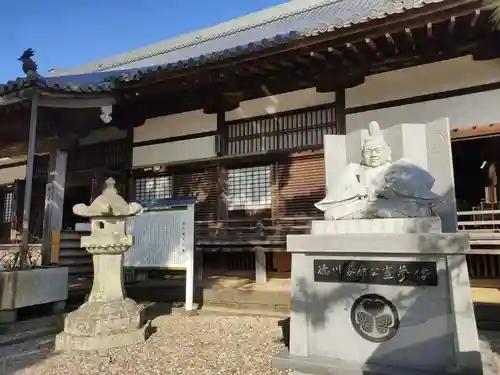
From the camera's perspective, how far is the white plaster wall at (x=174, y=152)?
9.36 meters

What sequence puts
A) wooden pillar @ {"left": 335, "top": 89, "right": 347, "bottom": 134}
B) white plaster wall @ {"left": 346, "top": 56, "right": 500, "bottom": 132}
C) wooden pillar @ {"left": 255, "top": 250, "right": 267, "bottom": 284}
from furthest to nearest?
1. wooden pillar @ {"left": 255, "top": 250, "right": 267, "bottom": 284}
2. wooden pillar @ {"left": 335, "top": 89, "right": 347, "bottom": 134}
3. white plaster wall @ {"left": 346, "top": 56, "right": 500, "bottom": 132}

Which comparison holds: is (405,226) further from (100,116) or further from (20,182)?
(20,182)

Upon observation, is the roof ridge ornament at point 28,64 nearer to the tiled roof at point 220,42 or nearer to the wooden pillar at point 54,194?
the tiled roof at point 220,42

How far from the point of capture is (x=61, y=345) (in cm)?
499

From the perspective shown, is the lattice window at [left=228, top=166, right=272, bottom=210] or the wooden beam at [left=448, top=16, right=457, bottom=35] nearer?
the wooden beam at [left=448, top=16, right=457, bottom=35]

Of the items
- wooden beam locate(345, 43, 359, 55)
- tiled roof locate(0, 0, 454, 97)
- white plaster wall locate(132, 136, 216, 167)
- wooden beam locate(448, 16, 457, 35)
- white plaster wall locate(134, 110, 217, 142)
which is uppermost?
tiled roof locate(0, 0, 454, 97)

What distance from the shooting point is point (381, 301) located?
374 centimetres

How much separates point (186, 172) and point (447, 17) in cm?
642

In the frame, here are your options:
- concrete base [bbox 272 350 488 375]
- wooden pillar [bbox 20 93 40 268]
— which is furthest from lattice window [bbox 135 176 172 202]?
concrete base [bbox 272 350 488 375]

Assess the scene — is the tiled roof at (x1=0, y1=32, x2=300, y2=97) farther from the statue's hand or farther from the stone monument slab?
the statue's hand

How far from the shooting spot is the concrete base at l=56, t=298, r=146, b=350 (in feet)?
16.2

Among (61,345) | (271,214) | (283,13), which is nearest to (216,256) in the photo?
(271,214)

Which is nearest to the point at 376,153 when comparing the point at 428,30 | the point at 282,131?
the point at 428,30

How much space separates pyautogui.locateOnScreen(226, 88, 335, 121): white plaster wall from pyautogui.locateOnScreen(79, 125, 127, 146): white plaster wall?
3354 mm
